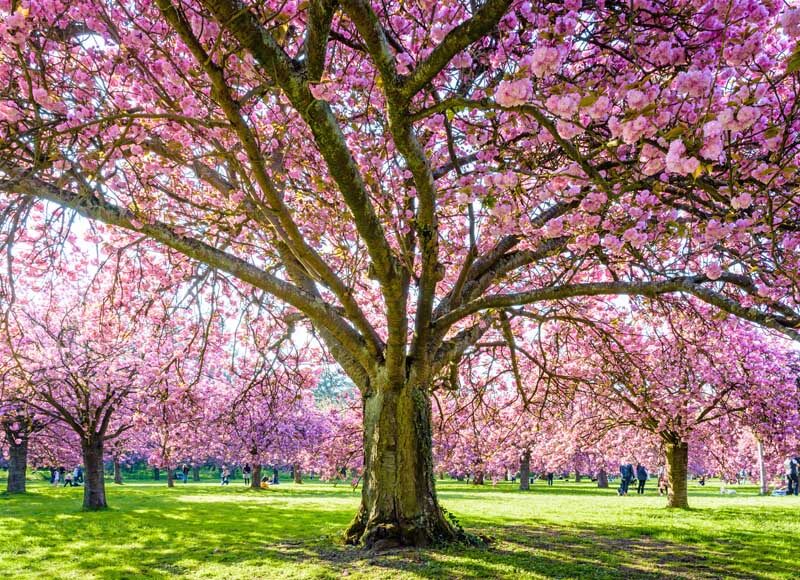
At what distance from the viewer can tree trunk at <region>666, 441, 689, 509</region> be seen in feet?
50.3

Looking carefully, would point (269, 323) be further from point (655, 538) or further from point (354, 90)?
point (655, 538)

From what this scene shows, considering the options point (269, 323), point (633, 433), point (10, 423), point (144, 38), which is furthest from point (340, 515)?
point (10, 423)

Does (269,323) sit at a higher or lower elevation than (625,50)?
lower

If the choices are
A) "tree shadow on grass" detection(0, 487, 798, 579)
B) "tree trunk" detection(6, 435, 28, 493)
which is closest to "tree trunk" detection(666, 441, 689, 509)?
"tree shadow on grass" detection(0, 487, 798, 579)

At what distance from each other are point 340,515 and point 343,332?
7735mm

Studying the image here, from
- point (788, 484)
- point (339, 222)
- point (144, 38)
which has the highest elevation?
point (144, 38)

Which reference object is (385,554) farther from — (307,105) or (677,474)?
(677,474)

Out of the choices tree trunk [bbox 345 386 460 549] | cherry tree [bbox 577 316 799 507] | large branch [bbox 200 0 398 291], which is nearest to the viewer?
large branch [bbox 200 0 398 291]

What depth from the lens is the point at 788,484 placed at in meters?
27.6

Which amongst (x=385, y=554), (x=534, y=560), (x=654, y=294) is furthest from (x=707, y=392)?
(x=385, y=554)

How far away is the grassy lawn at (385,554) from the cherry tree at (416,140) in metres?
1.07

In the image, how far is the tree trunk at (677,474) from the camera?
50.3 feet

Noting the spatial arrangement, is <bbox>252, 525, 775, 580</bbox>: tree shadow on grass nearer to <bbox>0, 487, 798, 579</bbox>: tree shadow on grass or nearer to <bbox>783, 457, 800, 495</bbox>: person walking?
<bbox>0, 487, 798, 579</bbox>: tree shadow on grass

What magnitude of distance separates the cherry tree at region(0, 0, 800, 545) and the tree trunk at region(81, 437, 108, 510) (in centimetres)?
808
